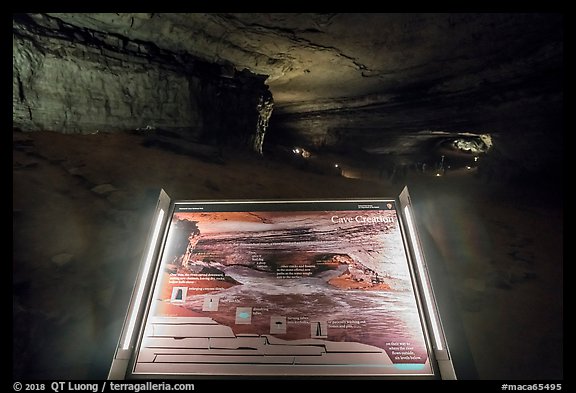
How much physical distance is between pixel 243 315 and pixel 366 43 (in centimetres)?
846

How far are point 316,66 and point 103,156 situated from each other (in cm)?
683

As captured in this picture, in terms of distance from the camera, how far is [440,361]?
90.9 inches

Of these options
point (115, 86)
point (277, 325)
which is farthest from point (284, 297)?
point (115, 86)

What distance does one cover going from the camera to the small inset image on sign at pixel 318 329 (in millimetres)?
2467

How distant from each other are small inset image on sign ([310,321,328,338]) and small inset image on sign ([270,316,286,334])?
0.22 m

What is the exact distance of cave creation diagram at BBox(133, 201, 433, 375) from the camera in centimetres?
234

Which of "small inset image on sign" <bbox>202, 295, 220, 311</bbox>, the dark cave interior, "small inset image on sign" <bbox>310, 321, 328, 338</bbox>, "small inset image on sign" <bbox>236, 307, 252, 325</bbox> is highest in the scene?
the dark cave interior

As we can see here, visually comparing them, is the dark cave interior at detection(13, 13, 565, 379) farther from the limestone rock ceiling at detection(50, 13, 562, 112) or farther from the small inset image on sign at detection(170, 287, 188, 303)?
the small inset image on sign at detection(170, 287, 188, 303)

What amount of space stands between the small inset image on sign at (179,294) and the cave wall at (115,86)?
688cm

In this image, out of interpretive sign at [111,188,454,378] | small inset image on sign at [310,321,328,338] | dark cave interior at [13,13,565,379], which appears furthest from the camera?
dark cave interior at [13,13,565,379]

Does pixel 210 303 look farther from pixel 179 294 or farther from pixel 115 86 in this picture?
pixel 115 86

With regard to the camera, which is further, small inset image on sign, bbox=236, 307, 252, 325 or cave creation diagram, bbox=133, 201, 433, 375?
small inset image on sign, bbox=236, 307, 252, 325

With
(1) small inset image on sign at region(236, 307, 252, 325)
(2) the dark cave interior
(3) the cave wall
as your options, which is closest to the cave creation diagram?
(1) small inset image on sign at region(236, 307, 252, 325)

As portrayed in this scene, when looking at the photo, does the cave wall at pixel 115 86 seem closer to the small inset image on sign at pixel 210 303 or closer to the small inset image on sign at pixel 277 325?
the small inset image on sign at pixel 210 303
